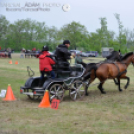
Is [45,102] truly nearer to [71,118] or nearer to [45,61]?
[45,61]

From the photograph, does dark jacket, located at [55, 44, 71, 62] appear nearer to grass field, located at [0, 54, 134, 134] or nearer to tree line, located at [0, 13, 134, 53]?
grass field, located at [0, 54, 134, 134]

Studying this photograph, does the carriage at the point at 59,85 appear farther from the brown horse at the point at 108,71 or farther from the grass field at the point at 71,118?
the brown horse at the point at 108,71

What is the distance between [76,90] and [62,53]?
4.88ft

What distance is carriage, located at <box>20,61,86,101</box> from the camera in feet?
28.2

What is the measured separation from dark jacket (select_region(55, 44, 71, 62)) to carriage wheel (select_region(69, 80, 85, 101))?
39.0 inches

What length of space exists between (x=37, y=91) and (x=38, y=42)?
5586 centimetres

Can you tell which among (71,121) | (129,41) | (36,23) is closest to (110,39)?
(129,41)

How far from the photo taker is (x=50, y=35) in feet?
209

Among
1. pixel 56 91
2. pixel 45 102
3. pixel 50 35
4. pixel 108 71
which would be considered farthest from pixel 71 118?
pixel 50 35

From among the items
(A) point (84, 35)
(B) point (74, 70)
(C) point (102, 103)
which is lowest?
(C) point (102, 103)

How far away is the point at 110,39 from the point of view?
5931cm

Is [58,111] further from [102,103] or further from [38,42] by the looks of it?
[38,42]

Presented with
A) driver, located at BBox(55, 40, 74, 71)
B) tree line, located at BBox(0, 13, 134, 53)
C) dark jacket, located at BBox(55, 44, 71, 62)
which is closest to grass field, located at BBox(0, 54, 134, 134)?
driver, located at BBox(55, 40, 74, 71)

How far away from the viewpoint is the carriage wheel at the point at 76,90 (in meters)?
9.33
